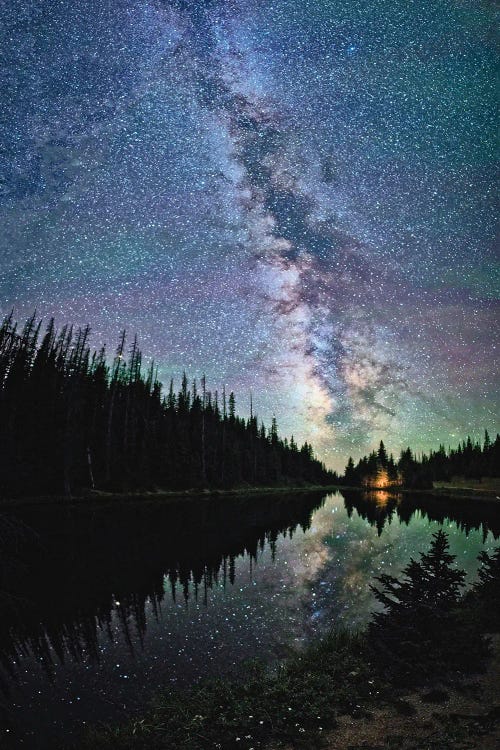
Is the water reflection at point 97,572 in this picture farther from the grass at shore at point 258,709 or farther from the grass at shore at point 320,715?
the grass at shore at point 320,715

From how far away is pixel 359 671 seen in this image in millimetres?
8719

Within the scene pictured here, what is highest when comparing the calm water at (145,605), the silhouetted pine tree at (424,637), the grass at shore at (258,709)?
the silhouetted pine tree at (424,637)

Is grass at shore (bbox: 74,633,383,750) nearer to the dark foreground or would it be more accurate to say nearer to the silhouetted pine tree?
the dark foreground

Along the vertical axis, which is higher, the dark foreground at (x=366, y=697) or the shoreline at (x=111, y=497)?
the dark foreground at (x=366, y=697)

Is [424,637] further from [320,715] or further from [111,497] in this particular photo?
[111,497]

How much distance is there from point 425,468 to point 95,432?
15516 cm

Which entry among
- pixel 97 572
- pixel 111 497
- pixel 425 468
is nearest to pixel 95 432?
pixel 111 497

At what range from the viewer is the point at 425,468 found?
Answer: 177 metres

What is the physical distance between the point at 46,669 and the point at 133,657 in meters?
2.00

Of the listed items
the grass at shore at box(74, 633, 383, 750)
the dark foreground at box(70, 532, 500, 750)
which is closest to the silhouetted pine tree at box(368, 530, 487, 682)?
the dark foreground at box(70, 532, 500, 750)

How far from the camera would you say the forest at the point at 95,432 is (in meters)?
44.8

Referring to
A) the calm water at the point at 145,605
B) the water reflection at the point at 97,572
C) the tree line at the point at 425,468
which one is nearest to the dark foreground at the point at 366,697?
the calm water at the point at 145,605

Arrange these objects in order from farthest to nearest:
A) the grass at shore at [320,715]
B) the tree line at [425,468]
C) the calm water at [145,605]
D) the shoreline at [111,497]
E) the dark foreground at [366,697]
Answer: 1. the tree line at [425,468]
2. the shoreline at [111,497]
3. the calm water at [145,605]
4. the dark foreground at [366,697]
5. the grass at shore at [320,715]

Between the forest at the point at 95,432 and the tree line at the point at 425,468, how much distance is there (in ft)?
242
